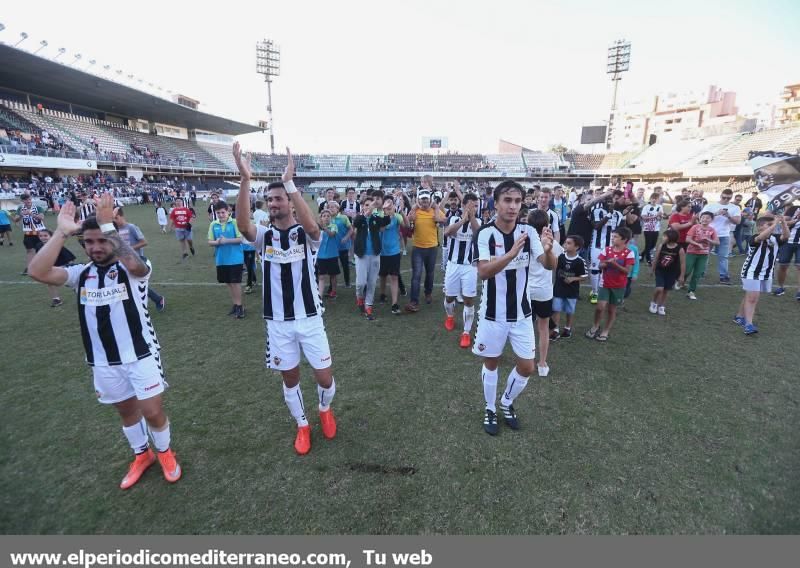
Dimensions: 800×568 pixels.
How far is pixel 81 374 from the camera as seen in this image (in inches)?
199

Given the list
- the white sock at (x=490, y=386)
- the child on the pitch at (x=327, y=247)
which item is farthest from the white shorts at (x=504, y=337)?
the child on the pitch at (x=327, y=247)

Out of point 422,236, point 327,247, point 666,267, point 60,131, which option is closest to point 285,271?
point 422,236

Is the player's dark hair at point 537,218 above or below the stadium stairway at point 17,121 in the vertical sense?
below

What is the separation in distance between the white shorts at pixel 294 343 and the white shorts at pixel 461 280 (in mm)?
3065

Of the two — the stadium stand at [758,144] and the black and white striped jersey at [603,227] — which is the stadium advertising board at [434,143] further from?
the black and white striped jersey at [603,227]

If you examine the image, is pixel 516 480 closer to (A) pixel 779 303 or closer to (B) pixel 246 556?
(B) pixel 246 556

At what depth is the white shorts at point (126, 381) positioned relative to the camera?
3.02 m

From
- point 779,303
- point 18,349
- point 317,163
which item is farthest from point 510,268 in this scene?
point 317,163

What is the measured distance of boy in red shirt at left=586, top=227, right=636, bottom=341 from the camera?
19.4 feet

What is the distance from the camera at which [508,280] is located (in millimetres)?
3682

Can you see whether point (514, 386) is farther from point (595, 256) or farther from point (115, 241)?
point (595, 256)

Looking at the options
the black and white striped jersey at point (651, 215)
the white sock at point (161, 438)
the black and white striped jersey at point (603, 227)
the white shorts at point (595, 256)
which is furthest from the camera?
the black and white striped jersey at point (651, 215)

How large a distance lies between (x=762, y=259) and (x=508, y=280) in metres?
5.42

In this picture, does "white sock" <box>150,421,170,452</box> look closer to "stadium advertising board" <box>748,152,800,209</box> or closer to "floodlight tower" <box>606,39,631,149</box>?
"stadium advertising board" <box>748,152,800,209</box>
